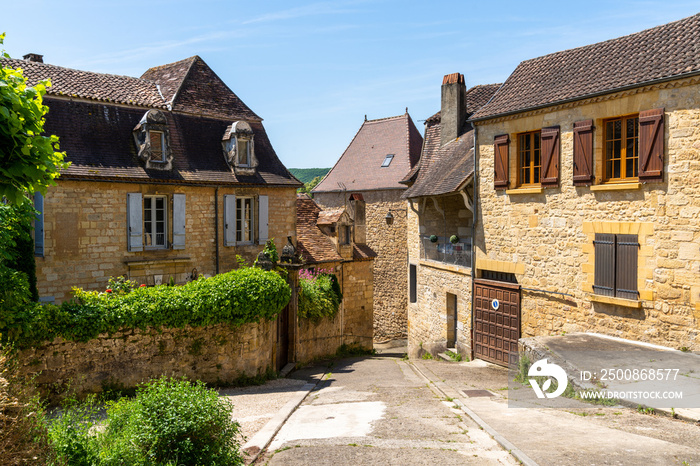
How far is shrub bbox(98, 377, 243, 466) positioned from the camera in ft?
18.2

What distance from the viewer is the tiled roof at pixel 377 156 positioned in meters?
27.5

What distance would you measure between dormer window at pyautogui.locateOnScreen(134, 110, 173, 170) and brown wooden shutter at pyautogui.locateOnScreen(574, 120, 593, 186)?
1082cm

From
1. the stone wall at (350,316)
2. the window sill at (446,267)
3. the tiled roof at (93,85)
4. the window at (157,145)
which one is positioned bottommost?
the stone wall at (350,316)

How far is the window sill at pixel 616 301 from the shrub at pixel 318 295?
7499 mm

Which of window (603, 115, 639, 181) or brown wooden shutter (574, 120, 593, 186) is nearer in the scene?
window (603, 115, 639, 181)

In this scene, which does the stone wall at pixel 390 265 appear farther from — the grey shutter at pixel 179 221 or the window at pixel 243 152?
the grey shutter at pixel 179 221

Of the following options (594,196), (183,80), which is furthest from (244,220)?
(594,196)

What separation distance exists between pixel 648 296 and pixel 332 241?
11.0 meters

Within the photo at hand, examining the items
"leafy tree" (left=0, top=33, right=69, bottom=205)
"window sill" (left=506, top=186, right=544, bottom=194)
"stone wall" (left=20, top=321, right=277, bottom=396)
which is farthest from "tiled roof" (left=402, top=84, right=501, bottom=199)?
"leafy tree" (left=0, top=33, right=69, bottom=205)

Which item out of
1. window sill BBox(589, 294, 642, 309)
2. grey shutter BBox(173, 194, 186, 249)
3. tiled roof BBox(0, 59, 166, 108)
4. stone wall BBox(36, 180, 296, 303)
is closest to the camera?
window sill BBox(589, 294, 642, 309)

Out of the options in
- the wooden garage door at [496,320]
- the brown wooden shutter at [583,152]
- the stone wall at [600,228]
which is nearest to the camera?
the stone wall at [600,228]

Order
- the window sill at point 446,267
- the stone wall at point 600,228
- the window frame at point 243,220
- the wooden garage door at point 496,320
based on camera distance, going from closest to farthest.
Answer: the stone wall at point 600,228 < the wooden garage door at point 496,320 < the window sill at point 446,267 < the window frame at point 243,220

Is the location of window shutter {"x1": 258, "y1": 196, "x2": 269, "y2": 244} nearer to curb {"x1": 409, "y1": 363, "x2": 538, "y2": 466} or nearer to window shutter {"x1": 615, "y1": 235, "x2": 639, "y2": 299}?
curb {"x1": 409, "y1": 363, "x2": 538, "y2": 466}

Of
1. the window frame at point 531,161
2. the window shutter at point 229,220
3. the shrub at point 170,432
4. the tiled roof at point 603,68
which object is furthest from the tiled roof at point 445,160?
the shrub at point 170,432
